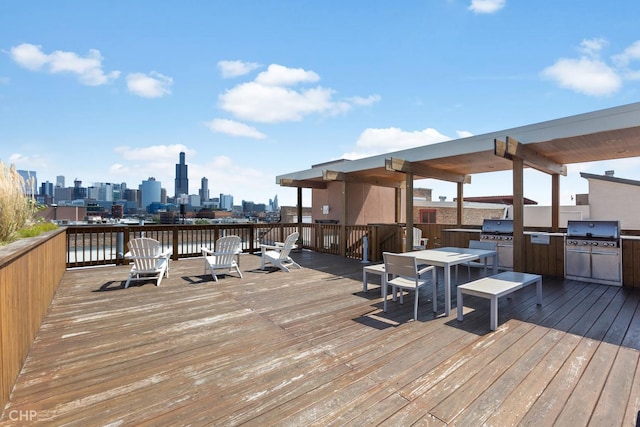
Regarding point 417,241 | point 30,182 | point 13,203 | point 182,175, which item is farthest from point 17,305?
point 182,175

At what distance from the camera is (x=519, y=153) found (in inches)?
249

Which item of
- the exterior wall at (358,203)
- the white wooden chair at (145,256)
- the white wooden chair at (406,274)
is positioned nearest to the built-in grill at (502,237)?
the white wooden chair at (406,274)

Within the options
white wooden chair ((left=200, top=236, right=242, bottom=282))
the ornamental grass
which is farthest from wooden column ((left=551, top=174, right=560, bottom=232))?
the ornamental grass

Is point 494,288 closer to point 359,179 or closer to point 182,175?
point 359,179

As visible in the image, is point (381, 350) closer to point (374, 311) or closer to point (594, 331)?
point (374, 311)

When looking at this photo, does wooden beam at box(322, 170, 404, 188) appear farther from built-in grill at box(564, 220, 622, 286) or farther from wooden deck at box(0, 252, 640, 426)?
Answer: built-in grill at box(564, 220, 622, 286)

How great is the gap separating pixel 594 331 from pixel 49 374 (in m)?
5.57

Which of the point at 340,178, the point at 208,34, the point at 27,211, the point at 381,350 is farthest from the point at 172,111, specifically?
the point at 381,350

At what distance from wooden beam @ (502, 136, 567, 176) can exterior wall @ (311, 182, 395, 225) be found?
5787mm

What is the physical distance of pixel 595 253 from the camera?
6.02m

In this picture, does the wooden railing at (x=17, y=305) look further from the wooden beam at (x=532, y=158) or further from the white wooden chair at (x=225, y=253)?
the wooden beam at (x=532, y=158)

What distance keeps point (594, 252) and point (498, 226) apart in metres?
1.83

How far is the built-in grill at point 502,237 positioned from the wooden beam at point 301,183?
630cm

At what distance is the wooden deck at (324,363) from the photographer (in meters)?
2.04
